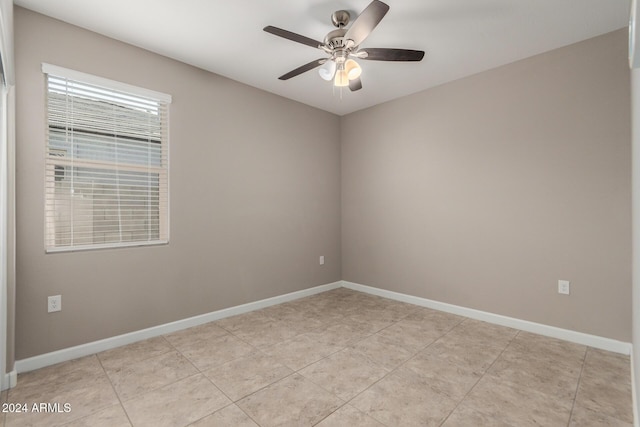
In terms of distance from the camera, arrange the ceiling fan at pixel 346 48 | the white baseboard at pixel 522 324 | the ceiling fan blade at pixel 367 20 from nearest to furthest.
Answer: the ceiling fan blade at pixel 367 20
the ceiling fan at pixel 346 48
the white baseboard at pixel 522 324

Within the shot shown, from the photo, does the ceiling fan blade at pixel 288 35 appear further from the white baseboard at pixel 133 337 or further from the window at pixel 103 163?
the white baseboard at pixel 133 337

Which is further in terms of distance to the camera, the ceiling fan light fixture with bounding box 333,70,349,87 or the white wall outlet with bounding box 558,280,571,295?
the white wall outlet with bounding box 558,280,571,295

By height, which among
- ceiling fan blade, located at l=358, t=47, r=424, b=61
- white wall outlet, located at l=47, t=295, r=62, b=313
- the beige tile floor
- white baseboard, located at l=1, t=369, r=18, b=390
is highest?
ceiling fan blade, located at l=358, t=47, r=424, b=61

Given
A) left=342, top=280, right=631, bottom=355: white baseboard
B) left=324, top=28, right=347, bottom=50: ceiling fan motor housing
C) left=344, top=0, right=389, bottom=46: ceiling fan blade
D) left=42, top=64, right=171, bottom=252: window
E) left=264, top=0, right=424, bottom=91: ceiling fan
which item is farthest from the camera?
left=342, top=280, right=631, bottom=355: white baseboard

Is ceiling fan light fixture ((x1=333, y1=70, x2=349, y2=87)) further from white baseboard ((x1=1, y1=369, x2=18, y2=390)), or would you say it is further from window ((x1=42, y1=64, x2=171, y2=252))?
white baseboard ((x1=1, y1=369, x2=18, y2=390))

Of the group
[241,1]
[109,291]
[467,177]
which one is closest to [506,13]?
[467,177]

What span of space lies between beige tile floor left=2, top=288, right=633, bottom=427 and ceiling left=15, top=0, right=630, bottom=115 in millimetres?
2609

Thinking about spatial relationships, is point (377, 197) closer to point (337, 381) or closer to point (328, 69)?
point (328, 69)

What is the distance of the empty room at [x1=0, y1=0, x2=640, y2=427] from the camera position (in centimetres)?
198

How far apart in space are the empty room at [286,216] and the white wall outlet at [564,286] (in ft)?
0.06

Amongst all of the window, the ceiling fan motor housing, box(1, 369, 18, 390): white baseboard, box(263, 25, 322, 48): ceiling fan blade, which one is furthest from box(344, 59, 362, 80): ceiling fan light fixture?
box(1, 369, 18, 390): white baseboard

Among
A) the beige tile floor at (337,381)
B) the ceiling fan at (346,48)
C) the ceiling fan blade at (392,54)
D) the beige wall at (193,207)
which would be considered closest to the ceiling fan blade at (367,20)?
the ceiling fan at (346,48)

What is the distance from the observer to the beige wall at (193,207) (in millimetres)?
2262

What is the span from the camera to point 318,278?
171 inches
